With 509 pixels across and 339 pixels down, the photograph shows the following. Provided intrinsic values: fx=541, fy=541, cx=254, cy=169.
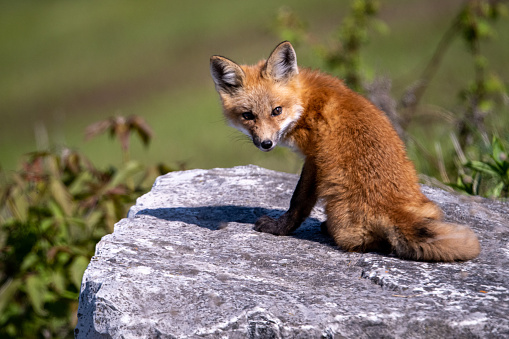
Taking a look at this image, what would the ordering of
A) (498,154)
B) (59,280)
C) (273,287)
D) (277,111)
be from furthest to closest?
(59,280), (498,154), (277,111), (273,287)

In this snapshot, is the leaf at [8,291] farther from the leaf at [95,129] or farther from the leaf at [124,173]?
the leaf at [95,129]

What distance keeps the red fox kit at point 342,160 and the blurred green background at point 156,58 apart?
23.2ft

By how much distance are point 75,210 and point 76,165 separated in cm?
53

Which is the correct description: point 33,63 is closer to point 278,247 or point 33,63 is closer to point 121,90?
point 121,90

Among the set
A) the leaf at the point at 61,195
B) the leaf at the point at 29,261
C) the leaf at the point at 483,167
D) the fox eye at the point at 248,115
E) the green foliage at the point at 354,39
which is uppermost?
the green foliage at the point at 354,39

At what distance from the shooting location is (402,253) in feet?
12.5

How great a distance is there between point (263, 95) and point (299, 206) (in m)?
1.03

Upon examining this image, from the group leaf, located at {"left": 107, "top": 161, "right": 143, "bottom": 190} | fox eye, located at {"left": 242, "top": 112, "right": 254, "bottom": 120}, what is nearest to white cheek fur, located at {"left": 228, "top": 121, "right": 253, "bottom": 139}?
fox eye, located at {"left": 242, "top": 112, "right": 254, "bottom": 120}

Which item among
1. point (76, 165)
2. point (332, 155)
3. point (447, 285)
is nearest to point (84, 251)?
point (76, 165)

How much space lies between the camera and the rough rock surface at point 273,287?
2.98 m

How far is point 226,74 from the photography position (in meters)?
4.89

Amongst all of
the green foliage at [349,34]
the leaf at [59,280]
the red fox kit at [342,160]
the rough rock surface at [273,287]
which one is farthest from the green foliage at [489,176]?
the leaf at [59,280]

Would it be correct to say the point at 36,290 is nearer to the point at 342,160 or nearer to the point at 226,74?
the point at 226,74

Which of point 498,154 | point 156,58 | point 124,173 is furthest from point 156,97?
point 498,154
